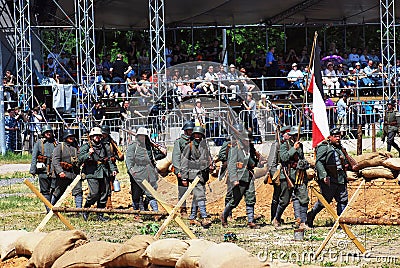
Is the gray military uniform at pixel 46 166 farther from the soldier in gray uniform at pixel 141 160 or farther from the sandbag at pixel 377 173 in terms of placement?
the sandbag at pixel 377 173

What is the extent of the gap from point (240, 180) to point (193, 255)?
7041 millimetres

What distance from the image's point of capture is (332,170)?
15.6 meters

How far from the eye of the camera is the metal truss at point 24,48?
28.0 m

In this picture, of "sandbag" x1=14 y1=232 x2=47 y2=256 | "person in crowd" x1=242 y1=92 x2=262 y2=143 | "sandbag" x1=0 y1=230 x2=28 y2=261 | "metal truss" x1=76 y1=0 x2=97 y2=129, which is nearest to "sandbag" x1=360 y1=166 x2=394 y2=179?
"person in crowd" x1=242 y1=92 x2=262 y2=143

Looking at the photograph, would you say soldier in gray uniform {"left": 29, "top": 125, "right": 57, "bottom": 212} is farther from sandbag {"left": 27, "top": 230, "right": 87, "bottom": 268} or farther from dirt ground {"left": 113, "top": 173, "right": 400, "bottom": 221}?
sandbag {"left": 27, "top": 230, "right": 87, "bottom": 268}

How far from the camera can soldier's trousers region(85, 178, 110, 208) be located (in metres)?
17.5

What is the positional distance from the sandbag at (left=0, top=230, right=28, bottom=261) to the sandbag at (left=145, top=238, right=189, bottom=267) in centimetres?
289

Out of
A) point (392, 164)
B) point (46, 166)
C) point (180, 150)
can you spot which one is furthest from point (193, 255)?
point (392, 164)

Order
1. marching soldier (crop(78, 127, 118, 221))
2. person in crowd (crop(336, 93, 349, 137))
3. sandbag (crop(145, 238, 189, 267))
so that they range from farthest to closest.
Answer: person in crowd (crop(336, 93, 349, 137)) < marching soldier (crop(78, 127, 118, 221)) < sandbag (crop(145, 238, 189, 267))

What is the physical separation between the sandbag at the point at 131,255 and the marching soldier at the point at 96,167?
7056 millimetres

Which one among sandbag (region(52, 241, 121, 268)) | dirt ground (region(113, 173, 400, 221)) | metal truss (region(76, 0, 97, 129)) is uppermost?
metal truss (region(76, 0, 97, 129))

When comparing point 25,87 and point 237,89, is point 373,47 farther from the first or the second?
point 237,89

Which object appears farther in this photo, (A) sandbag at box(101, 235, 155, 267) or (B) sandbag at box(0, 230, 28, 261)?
(B) sandbag at box(0, 230, 28, 261)

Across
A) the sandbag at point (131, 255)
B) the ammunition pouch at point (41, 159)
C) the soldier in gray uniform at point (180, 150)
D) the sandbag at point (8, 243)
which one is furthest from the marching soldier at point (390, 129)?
the sandbag at point (131, 255)
